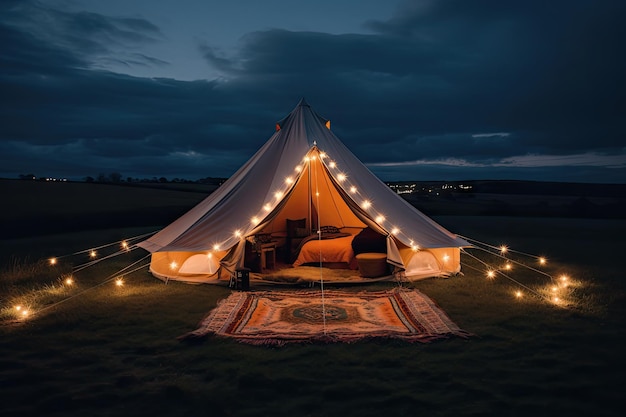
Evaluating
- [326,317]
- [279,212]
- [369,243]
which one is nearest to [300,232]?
[369,243]

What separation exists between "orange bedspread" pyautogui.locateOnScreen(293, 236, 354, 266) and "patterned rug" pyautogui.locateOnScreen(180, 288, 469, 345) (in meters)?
1.71

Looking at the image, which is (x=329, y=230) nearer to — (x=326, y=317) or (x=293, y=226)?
(x=293, y=226)

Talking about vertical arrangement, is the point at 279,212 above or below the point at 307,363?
above

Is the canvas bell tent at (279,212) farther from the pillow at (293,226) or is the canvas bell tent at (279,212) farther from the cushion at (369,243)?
the pillow at (293,226)

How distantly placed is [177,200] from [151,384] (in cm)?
2411

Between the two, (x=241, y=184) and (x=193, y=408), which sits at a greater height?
(x=241, y=184)

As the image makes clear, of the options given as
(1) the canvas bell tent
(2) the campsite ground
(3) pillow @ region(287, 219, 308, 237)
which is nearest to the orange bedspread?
(1) the canvas bell tent

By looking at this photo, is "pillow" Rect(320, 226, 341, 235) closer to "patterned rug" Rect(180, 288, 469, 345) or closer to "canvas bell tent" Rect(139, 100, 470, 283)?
"canvas bell tent" Rect(139, 100, 470, 283)

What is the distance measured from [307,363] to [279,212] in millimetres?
3370

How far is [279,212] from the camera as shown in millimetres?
6816

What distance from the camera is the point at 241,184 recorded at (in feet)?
23.4

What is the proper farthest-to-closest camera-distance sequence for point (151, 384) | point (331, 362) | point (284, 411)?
point (331, 362)
point (151, 384)
point (284, 411)

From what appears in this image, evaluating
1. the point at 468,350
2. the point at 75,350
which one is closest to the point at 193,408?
the point at 75,350

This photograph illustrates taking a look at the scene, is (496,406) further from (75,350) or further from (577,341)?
(75,350)
